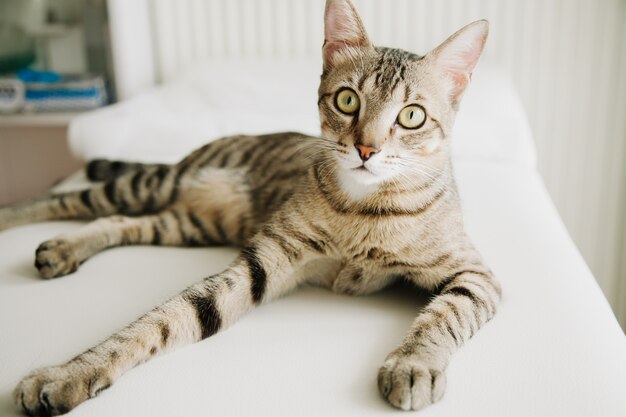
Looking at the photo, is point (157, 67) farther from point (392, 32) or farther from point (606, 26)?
point (606, 26)

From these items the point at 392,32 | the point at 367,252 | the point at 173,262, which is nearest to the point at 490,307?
the point at 367,252

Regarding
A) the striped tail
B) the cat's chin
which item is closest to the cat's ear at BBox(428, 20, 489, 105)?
the cat's chin

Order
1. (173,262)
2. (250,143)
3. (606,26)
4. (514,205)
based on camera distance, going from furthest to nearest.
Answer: (606,26), (250,143), (514,205), (173,262)

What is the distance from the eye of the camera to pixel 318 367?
982 mm

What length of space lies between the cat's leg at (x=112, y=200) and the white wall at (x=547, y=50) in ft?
4.02

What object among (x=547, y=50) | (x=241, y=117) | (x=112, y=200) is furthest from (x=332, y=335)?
(x=547, y=50)

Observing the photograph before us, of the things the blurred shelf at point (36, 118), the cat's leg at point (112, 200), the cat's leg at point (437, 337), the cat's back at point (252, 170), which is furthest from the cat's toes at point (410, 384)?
Answer: the blurred shelf at point (36, 118)

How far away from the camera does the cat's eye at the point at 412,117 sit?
3.90 feet

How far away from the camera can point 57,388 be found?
87 centimetres

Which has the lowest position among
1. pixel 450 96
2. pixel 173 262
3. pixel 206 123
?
pixel 173 262

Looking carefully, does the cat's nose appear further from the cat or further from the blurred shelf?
the blurred shelf

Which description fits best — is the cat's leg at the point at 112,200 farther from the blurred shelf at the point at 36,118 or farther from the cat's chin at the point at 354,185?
the blurred shelf at the point at 36,118

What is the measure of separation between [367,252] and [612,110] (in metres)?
1.92

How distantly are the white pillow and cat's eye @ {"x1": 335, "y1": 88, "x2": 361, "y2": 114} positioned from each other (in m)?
0.87
